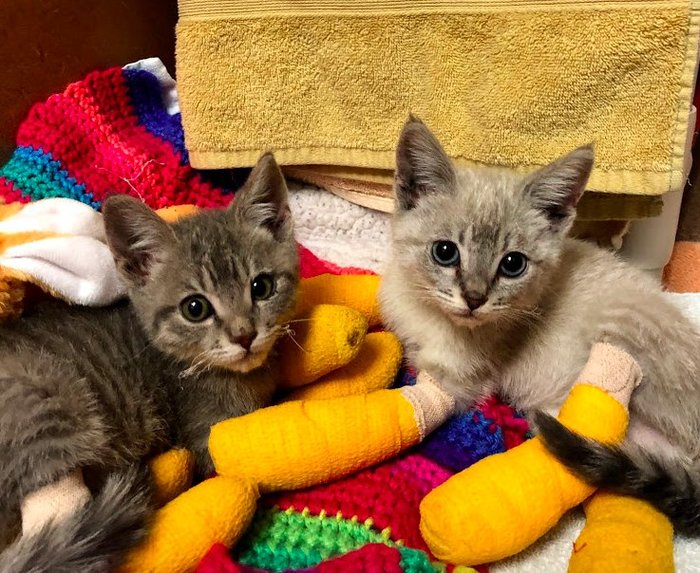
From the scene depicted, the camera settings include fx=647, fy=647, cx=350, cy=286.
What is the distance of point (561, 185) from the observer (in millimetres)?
1145

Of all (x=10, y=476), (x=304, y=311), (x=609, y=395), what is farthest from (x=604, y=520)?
(x=10, y=476)

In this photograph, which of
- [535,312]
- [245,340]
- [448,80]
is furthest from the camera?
[448,80]

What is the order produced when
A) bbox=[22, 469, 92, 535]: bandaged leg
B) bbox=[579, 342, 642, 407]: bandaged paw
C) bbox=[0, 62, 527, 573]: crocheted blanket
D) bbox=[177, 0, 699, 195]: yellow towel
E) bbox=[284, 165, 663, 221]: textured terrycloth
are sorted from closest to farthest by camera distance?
bbox=[22, 469, 92, 535]: bandaged leg < bbox=[0, 62, 527, 573]: crocheted blanket < bbox=[579, 342, 642, 407]: bandaged paw < bbox=[177, 0, 699, 195]: yellow towel < bbox=[284, 165, 663, 221]: textured terrycloth

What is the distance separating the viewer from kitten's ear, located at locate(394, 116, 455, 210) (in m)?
1.14

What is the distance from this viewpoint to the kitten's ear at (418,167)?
114cm

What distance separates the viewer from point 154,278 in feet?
3.56

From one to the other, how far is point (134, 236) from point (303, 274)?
1.48 ft

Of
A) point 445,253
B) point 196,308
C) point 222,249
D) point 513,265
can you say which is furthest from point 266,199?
point 513,265

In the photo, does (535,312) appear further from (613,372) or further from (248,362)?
(248,362)

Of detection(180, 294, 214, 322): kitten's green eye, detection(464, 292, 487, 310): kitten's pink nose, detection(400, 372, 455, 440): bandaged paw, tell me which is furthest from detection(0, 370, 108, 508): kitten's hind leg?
detection(464, 292, 487, 310): kitten's pink nose

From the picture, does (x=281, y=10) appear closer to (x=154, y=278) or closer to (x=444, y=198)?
(x=444, y=198)

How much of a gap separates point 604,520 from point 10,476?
0.87 metres

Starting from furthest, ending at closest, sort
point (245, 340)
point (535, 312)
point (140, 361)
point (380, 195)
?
point (380, 195) < point (535, 312) < point (140, 361) < point (245, 340)

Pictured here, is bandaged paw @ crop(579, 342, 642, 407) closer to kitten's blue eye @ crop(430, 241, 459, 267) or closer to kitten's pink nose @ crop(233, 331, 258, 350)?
kitten's blue eye @ crop(430, 241, 459, 267)
